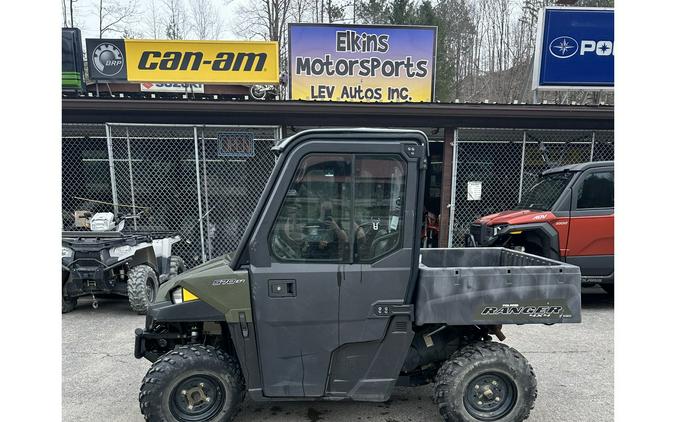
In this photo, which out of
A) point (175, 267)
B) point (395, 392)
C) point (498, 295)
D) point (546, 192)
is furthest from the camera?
point (175, 267)

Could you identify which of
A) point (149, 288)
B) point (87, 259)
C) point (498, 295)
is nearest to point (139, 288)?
point (149, 288)

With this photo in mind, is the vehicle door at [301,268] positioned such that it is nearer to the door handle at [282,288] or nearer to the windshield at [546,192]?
the door handle at [282,288]

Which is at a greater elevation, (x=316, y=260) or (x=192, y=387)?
(x=316, y=260)

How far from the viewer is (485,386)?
2.89 metres

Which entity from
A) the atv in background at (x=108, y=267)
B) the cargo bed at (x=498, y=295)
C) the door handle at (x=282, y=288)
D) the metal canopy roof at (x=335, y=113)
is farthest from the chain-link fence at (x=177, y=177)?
the cargo bed at (x=498, y=295)

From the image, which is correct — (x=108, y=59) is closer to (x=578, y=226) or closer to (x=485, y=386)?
(x=485, y=386)

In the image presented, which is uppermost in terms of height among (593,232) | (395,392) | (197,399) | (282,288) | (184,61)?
(184,61)

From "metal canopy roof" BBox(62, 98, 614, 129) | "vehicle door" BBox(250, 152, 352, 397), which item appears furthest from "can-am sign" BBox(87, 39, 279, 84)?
"vehicle door" BBox(250, 152, 352, 397)

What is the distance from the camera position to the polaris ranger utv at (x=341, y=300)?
2.73 metres

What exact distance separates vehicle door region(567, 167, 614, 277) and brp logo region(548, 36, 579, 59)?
12.2 feet

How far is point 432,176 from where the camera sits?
9.52 meters

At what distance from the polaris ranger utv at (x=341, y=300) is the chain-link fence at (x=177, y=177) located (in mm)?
4900

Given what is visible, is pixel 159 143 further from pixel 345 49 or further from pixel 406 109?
pixel 406 109

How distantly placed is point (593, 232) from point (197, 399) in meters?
5.81
